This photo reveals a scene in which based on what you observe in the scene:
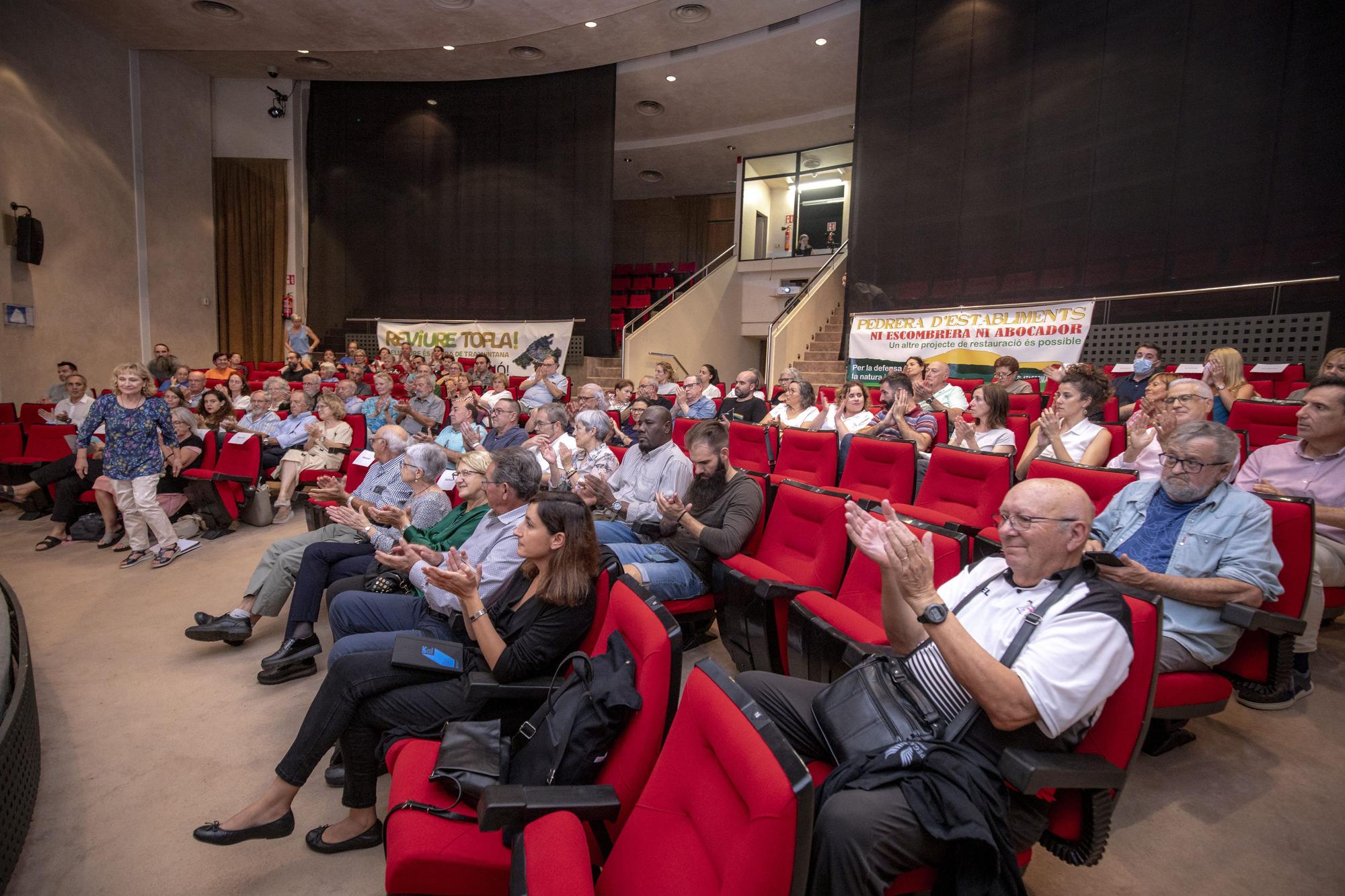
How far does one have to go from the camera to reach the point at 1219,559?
1933 millimetres

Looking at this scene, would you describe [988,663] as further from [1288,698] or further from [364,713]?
[1288,698]

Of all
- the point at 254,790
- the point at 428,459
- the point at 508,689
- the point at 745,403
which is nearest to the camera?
the point at 508,689

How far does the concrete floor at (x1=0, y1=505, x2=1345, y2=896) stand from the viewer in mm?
1676

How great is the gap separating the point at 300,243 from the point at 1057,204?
1183 centimetres

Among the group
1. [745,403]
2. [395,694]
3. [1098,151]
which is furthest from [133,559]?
[1098,151]

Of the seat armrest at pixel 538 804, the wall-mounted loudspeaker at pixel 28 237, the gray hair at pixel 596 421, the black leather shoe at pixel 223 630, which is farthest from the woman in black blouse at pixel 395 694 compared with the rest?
the wall-mounted loudspeaker at pixel 28 237

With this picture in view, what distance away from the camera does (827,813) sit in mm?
1191

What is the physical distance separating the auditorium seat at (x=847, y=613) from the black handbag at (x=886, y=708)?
28 cm

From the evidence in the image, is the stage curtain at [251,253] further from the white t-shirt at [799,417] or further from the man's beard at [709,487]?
the man's beard at [709,487]

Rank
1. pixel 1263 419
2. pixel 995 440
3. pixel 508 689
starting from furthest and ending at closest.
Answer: pixel 995 440, pixel 1263 419, pixel 508 689

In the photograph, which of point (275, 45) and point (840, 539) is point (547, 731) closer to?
point (840, 539)

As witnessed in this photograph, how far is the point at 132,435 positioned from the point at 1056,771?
16.6ft

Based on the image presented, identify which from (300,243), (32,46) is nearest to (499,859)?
(32,46)

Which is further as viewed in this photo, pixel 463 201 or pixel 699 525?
pixel 463 201
